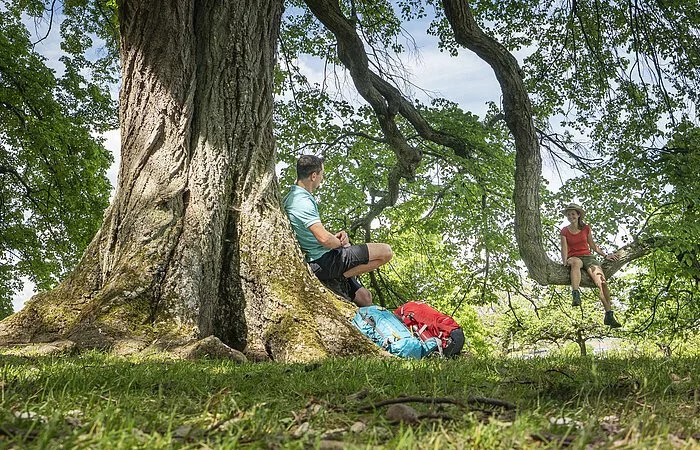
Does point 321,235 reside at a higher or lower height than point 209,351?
higher

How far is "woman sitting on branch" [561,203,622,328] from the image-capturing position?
33.4 feet

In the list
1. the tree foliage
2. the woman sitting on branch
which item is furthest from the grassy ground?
the tree foliage

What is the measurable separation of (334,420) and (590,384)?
4.51 feet

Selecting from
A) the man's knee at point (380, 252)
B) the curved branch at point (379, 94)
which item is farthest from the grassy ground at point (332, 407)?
the curved branch at point (379, 94)

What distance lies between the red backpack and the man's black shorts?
812 millimetres

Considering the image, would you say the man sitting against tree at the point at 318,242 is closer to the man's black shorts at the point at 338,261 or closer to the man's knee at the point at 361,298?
the man's black shorts at the point at 338,261

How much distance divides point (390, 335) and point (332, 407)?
3.33 meters

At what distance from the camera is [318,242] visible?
6.33m

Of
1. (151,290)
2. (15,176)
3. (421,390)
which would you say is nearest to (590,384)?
(421,390)

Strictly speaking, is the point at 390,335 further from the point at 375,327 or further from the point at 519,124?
the point at 519,124

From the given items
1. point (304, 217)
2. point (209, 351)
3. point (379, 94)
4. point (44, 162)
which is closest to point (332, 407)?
point (209, 351)

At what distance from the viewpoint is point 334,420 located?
2.05 m

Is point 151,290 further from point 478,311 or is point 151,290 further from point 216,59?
point 478,311

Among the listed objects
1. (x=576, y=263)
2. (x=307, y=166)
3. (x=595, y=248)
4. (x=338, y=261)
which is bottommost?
(x=338, y=261)
